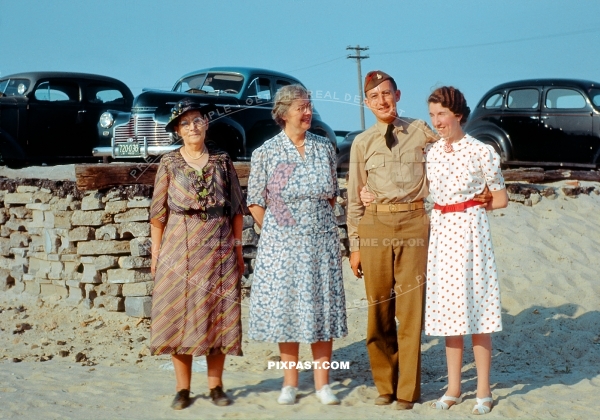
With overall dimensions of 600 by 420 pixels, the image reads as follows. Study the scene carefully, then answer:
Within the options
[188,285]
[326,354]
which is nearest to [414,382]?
[326,354]

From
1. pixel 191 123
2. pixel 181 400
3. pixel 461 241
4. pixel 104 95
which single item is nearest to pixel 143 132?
pixel 104 95

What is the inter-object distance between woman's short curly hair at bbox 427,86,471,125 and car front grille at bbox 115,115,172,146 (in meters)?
5.50

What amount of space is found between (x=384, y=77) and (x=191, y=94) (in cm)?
639

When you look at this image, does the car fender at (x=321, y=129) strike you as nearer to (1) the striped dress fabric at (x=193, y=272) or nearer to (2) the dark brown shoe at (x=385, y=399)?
(1) the striped dress fabric at (x=193, y=272)

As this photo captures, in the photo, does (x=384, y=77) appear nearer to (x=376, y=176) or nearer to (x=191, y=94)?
(x=376, y=176)

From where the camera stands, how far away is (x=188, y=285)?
4832 mm

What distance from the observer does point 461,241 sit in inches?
183

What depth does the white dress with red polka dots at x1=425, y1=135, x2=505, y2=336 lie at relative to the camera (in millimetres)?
4645

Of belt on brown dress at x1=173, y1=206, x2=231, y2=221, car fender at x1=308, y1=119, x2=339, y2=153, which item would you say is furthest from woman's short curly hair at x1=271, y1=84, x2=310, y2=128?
car fender at x1=308, y1=119, x2=339, y2=153

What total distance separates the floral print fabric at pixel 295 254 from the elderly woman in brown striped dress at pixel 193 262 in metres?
0.20

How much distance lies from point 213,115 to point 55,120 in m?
4.37

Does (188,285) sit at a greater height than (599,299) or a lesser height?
greater

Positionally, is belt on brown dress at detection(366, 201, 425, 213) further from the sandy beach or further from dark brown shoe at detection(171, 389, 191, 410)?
dark brown shoe at detection(171, 389, 191, 410)

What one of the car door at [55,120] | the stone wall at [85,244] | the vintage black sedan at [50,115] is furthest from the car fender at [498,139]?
the car door at [55,120]
